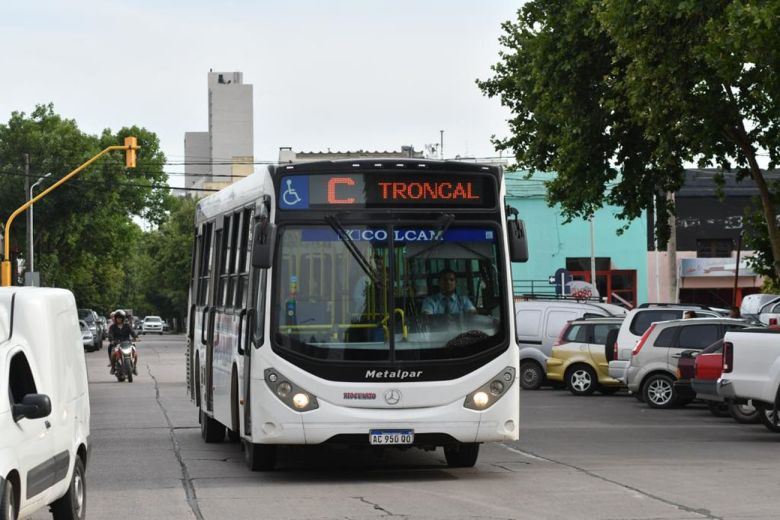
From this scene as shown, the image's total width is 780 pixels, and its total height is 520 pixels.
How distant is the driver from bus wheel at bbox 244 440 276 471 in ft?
7.19

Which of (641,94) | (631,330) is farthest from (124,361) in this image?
(641,94)

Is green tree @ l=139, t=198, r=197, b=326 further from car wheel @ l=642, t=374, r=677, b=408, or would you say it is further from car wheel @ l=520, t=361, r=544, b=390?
car wheel @ l=642, t=374, r=677, b=408

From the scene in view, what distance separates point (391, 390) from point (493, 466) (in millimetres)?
2328

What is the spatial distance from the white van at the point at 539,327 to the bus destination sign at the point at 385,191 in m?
19.6

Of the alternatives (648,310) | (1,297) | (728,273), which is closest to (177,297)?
(728,273)

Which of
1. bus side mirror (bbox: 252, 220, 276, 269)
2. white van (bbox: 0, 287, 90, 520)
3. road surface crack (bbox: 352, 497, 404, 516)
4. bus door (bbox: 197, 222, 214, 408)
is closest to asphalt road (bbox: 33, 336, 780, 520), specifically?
road surface crack (bbox: 352, 497, 404, 516)

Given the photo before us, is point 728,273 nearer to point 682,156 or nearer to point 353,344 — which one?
point 682,156

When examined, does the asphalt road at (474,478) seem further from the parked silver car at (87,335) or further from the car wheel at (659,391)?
the parked silver car at (87,335)

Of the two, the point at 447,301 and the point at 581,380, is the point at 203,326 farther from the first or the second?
the point at 581,380

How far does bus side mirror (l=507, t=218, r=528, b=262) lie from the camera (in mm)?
14719

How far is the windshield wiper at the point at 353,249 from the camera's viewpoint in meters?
14.6

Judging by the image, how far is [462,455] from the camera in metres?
15.8

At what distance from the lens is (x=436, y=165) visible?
1505 cm

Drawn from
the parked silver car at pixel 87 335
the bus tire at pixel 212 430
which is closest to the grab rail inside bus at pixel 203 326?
the bus tire at pixel 212 430
